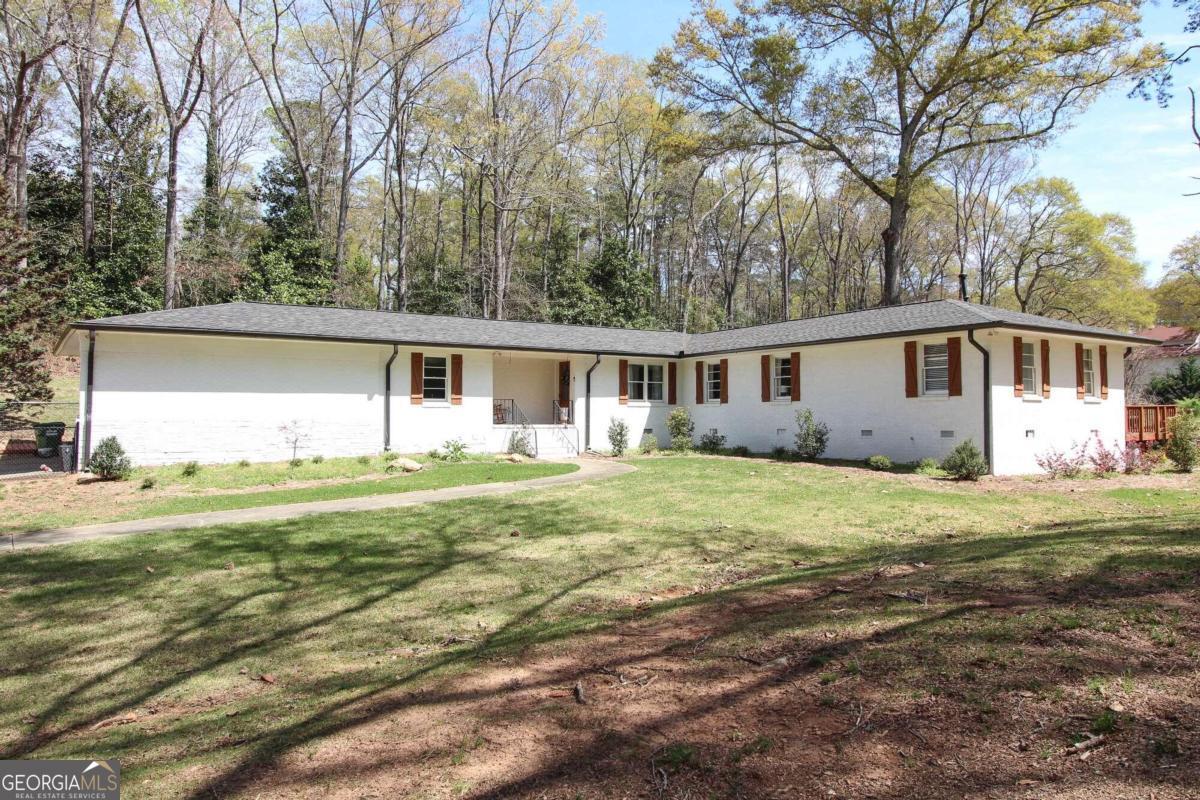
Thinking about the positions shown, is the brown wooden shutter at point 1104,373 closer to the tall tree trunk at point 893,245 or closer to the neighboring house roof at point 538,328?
the neighboring house roof at point 538,328

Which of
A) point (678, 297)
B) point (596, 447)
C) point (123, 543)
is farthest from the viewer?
point (678, 297)

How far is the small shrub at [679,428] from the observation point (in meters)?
20.8

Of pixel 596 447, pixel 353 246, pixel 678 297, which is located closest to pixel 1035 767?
pixel 596 447

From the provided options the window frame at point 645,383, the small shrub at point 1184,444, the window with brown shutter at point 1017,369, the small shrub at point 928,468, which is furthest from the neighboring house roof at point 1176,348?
the window frame at point 645,383

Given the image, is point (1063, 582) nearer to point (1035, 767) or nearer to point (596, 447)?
point (1035, 767)

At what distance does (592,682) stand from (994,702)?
1945 mm

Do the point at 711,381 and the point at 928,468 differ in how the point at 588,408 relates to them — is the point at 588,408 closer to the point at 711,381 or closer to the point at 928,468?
the point at 711,381

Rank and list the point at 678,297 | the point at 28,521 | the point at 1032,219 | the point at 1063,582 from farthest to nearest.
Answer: the point at 678,297
the point at 1032,219
the point at 28,521
the point at 1063,582

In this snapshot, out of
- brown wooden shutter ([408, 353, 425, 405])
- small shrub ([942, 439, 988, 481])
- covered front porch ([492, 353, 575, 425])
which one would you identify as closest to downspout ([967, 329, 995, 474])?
small shrub ([942, 439, 988, 481])

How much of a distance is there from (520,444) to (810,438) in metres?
8.11

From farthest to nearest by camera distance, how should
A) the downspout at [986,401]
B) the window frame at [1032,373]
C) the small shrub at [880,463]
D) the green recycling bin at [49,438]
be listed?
the green recycling bin at [49,438] → the window frame at [1032,373] → the small shrub at [880,463] → the downspout at [986,401]

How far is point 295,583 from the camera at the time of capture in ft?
21.1

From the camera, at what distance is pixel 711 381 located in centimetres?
2208

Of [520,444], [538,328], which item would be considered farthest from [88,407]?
[538,328]
